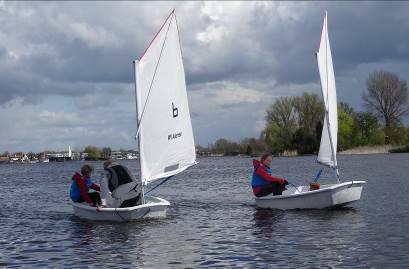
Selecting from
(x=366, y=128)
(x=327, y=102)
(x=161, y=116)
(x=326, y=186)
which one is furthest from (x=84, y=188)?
(x=366, y=128)

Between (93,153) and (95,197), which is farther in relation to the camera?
(93,153)

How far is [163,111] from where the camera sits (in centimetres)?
1978

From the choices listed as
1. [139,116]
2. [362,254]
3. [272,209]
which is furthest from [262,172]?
[362,254]

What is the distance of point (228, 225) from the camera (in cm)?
1878

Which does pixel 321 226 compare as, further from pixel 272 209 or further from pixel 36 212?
pixel 36 212

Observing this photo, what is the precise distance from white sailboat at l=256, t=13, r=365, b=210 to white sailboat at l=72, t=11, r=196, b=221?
13.0 ft

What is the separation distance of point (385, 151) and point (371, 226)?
274 feet

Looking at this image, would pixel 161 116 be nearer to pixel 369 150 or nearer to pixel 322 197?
pixel 322 197

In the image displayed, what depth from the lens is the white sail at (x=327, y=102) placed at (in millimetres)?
23562

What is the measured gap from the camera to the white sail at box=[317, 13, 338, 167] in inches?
928

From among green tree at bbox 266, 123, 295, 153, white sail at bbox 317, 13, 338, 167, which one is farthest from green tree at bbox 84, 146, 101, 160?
white sail at bbox 317, 13, 338, 167

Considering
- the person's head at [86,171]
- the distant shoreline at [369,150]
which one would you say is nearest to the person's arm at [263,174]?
the person's head at [86,171]

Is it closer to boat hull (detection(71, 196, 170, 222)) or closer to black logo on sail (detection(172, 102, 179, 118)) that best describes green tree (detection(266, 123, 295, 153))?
black logo on sail (detection(172, 102, 179, 118))

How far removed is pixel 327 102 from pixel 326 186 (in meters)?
3.30
